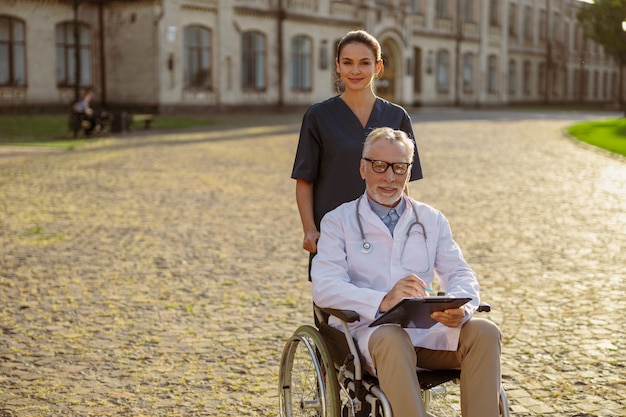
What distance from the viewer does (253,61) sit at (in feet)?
121

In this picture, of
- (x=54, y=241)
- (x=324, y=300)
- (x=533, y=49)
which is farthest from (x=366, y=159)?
(x=533, y=49)

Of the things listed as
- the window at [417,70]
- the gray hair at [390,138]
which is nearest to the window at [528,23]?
the window at [417,70]

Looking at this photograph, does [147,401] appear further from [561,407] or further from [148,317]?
[561,407]

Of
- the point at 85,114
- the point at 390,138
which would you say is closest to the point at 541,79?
the point at 85,114

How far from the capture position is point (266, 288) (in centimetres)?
682

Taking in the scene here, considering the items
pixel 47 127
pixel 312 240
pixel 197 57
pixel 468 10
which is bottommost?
pixel 312 240

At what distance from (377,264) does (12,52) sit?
31336 millimetres

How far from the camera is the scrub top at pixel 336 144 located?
3824mm

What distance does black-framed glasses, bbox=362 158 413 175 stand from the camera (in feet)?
11.1

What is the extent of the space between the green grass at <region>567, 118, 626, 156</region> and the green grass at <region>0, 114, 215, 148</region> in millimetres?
12580

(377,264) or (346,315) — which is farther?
(377,264)

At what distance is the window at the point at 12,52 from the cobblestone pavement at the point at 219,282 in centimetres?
1804

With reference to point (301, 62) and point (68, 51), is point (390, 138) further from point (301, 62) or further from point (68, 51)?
point (301, 62)

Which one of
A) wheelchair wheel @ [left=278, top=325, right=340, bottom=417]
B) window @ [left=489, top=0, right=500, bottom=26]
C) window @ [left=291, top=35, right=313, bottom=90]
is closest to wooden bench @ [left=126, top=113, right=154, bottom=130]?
window @ [left=291, top=35, right=313, bottom=90]
